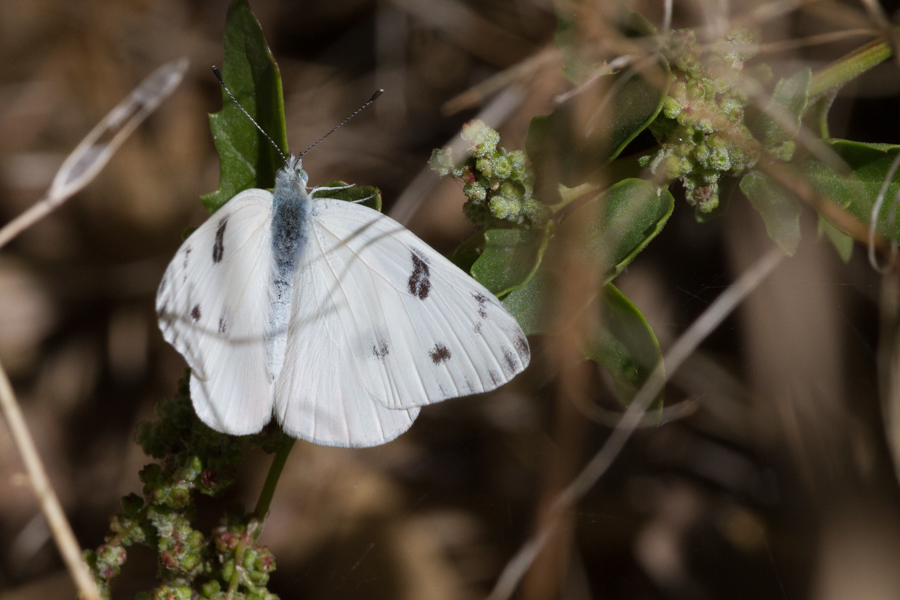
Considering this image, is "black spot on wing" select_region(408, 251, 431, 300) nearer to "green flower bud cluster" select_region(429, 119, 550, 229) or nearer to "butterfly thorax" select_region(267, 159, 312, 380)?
"green flower bud cluster" select_region(429, 119, 550, 229)

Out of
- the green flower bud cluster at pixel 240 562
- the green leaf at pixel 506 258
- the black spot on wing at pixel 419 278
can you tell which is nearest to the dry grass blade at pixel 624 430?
the green leaf at pixel 506 258

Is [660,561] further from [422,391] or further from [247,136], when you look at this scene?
[247,136]

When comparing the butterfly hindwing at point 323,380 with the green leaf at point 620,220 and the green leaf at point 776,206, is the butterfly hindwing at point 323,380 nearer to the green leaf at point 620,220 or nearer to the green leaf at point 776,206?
the green leaf at point 620,220

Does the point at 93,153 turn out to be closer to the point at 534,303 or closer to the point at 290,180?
the point at 290,180

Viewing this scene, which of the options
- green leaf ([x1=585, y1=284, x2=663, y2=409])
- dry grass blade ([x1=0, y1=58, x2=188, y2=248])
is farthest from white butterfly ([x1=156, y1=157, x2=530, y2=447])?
dry grass blade ([x1=0, y1=58, x2=188, y2=248])

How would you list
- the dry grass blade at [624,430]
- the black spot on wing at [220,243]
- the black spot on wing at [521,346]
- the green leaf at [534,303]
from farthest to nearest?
1. the dry grass blade at [624,430]
2. the black spot on wing at [220,243]
3. the green leaf at [534,303]
4. the black spot on wing at [521,346]

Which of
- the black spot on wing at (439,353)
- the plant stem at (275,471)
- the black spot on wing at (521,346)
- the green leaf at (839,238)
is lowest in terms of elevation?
the plant stem at (275,471)
